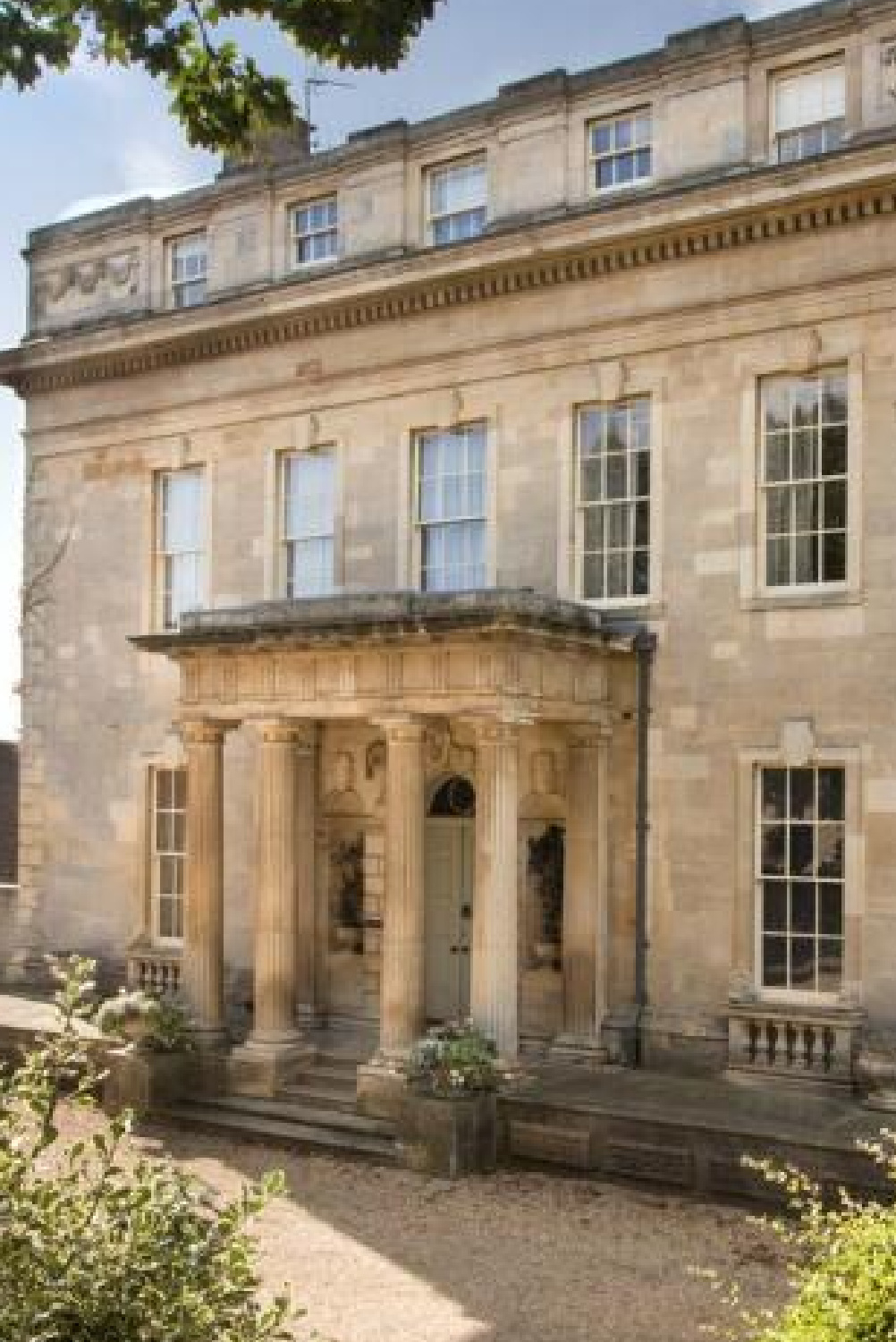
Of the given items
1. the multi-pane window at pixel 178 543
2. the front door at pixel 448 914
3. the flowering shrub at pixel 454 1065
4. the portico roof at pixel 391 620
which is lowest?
the flowering shrub at pixel 454 1065

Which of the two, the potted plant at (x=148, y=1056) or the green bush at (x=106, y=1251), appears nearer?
the green bush at (x=106, y=1251)

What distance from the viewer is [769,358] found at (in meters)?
16.4

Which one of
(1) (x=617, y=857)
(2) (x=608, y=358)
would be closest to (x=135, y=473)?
(2) (x=608, y=358)

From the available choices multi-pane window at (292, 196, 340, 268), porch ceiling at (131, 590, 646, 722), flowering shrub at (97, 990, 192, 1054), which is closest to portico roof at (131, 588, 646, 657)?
porch ceiling at (131, 590, 646, 722)

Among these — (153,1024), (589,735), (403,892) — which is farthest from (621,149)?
(153,1024)

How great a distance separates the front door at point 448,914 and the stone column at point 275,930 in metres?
2.10

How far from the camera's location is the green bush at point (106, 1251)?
229 inches

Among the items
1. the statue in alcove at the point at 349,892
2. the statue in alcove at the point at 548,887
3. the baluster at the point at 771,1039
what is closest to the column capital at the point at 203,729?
the statue in alcove at the point at 349,892

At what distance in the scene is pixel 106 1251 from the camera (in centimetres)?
609

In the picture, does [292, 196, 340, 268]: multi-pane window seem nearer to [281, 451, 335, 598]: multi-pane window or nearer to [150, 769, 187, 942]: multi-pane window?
[281, 451, 335, 598]: multi-pane window

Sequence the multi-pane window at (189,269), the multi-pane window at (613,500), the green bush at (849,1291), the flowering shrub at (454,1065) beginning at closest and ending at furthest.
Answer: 1. the green bush at (849,1291)
2. the flowering shrub at (454,1065)
3. the multi-pane window at (613,500)
4. the multi-pane window at (189,269)

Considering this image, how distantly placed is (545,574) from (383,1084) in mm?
6022

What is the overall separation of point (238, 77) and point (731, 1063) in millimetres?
11666

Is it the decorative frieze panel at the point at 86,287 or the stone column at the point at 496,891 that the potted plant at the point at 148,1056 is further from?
the decorative frieze panel at the point at 86,287
